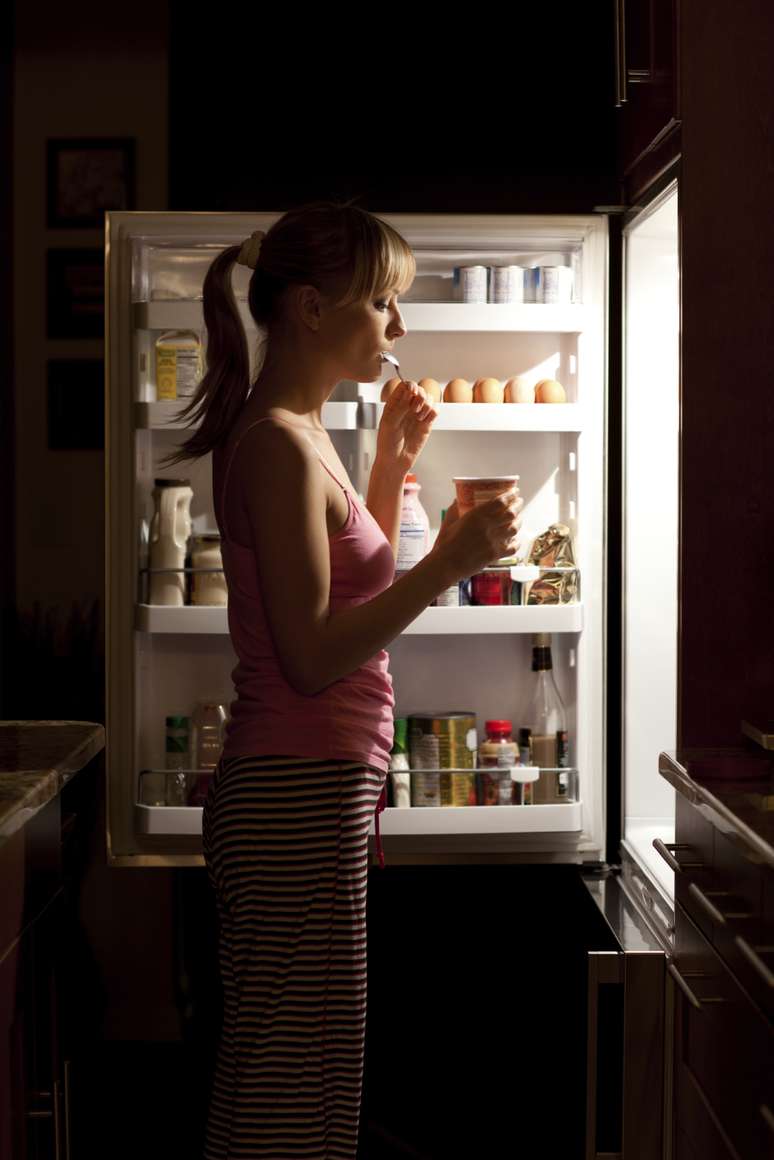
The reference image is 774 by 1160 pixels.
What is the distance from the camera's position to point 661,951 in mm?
1755

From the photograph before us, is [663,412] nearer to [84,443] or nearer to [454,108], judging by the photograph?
[454,108]

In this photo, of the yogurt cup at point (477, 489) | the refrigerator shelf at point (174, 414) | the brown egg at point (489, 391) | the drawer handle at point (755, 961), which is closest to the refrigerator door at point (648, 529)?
the brown egg at point (489, 391)

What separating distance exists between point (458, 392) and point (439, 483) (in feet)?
0.61

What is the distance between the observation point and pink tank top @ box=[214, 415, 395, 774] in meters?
1.54

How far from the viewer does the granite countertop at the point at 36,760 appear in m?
1.31

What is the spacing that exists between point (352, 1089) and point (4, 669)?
36.1 inches

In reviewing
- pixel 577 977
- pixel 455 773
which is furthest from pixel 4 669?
pixel 577 977

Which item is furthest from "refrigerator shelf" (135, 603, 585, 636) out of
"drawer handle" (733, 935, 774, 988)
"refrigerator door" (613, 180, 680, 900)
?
"drawer handle" (733, 935, 774, 988)

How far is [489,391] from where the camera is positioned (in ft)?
→ 7.09

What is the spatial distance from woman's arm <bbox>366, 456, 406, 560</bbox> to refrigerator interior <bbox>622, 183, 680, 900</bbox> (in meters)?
0.47

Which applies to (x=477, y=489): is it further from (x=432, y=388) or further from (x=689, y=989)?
(x=689, y=989)

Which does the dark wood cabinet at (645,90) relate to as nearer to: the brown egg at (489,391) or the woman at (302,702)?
the brown egg at (489,391)

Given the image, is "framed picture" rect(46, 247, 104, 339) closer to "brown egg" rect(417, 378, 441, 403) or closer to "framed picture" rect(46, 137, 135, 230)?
"framed picture" rect(46, 137, 135, 230)

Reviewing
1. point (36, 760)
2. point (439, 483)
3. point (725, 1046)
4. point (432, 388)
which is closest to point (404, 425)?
point (432, 388)
